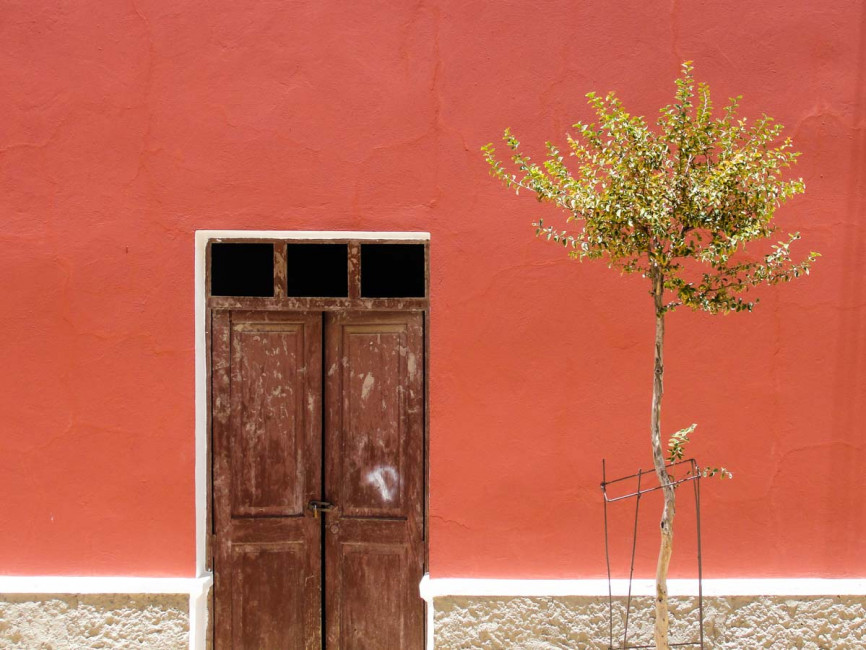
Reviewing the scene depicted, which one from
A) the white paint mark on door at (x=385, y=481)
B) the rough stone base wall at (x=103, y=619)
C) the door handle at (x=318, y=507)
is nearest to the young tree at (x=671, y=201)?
the white paint mark on door at (x=385, y=481)

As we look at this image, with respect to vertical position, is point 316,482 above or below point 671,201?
below

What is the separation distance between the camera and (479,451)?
3.93m

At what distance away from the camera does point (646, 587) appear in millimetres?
3848

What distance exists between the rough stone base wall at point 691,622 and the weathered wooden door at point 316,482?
1.59 feet

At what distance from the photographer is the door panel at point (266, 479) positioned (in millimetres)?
4062

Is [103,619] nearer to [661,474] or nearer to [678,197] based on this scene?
[661,474]

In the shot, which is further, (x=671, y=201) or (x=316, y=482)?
(x=316, y=482)

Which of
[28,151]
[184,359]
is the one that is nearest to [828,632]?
[184,359]

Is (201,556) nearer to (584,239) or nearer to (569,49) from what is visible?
(584,239)

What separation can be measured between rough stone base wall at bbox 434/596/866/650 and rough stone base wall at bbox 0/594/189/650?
1442 millimetres

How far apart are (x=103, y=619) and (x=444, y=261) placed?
8.40 ft

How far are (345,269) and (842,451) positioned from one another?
2735 mm

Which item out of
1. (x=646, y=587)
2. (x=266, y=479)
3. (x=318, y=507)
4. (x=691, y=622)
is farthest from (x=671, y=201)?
(x=266, y=479)

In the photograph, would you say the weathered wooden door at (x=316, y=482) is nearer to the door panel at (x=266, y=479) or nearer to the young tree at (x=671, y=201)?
the door panel at (x=266, y=479)
